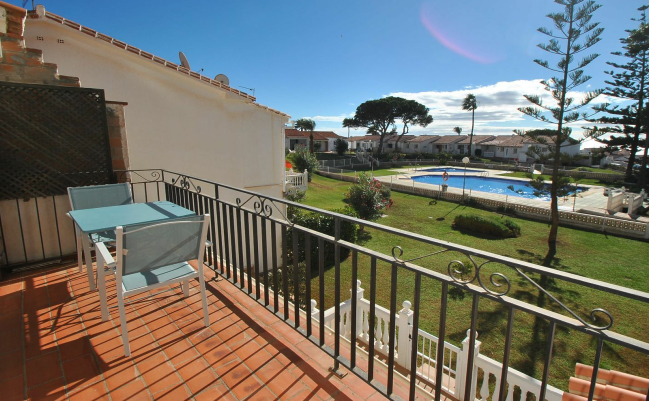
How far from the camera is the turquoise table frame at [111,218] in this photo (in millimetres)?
2527

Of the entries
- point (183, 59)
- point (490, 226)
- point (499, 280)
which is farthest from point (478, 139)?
point (499, 280)

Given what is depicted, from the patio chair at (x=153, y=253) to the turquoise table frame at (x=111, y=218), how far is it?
0.21 metres

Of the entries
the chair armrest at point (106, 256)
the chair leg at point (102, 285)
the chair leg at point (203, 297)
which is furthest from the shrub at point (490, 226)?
the chair armrest at point (106, 256)

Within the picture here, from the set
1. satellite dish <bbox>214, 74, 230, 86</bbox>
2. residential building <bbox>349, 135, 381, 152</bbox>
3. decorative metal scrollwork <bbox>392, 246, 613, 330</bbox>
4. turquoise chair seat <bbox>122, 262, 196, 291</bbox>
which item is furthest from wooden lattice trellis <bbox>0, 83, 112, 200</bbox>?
residential building <bbox>349, 135, 381, 152</bbox>

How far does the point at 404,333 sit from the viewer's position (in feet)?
17.5

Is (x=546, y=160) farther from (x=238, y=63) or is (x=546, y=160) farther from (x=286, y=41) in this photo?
(x=238, y=63)

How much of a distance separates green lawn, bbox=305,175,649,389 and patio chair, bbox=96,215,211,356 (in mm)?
6253

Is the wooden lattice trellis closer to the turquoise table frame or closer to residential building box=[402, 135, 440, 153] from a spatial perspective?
the turquoise table frame

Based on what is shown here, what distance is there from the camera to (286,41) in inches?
682

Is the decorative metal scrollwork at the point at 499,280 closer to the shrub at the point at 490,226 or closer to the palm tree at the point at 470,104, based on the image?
the shrub at the point at 490,226

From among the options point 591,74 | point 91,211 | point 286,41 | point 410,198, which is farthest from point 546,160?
point 91,211

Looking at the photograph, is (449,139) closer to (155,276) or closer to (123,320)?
(155,276)

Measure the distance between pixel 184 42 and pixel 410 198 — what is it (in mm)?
16429

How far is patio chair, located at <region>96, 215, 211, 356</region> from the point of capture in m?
2.07
